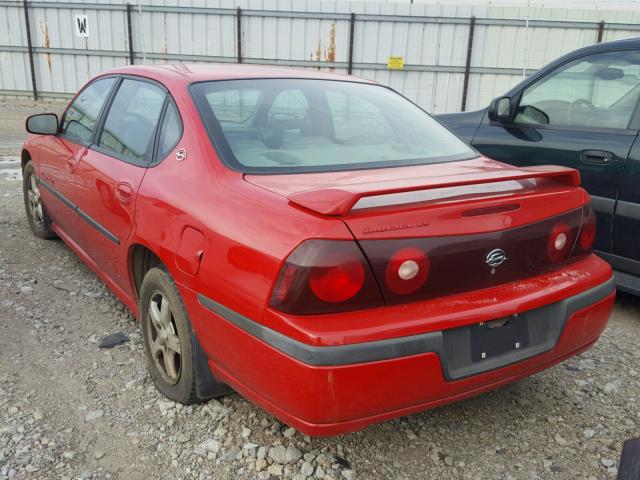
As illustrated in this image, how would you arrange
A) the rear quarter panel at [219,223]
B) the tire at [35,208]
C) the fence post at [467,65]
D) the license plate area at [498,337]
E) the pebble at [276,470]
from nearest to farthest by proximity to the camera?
the rear quarter panel at [219,223] < the license plate area at [498,337] < the pebble at [276,470] < the tire at [35,208] < the fence post at [467,65]

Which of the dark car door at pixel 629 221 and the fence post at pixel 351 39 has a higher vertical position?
the fence post at pixel 351 39

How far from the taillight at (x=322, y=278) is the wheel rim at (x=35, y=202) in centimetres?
335

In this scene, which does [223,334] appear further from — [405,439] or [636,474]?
[636,474]

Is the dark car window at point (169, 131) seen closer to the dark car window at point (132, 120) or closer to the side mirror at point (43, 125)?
the dark car window at point (132, 120)

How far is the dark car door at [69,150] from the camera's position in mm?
3404

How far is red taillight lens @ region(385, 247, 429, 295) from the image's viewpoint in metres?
1.78

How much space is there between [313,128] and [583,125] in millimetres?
2050

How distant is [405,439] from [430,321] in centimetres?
74

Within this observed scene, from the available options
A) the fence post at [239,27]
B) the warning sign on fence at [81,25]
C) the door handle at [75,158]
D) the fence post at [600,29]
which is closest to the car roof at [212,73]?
the door handle at [75,158]

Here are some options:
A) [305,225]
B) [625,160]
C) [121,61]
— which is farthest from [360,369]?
[121,61]

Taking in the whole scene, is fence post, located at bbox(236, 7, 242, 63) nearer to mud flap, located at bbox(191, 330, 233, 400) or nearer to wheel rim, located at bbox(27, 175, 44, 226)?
wheel rim, located at bbox(27, 175, 44, 226)

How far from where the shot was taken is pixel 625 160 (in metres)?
3.32

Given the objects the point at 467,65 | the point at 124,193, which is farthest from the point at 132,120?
the point at 467,65

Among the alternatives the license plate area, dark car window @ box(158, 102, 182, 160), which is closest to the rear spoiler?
the license plate area
